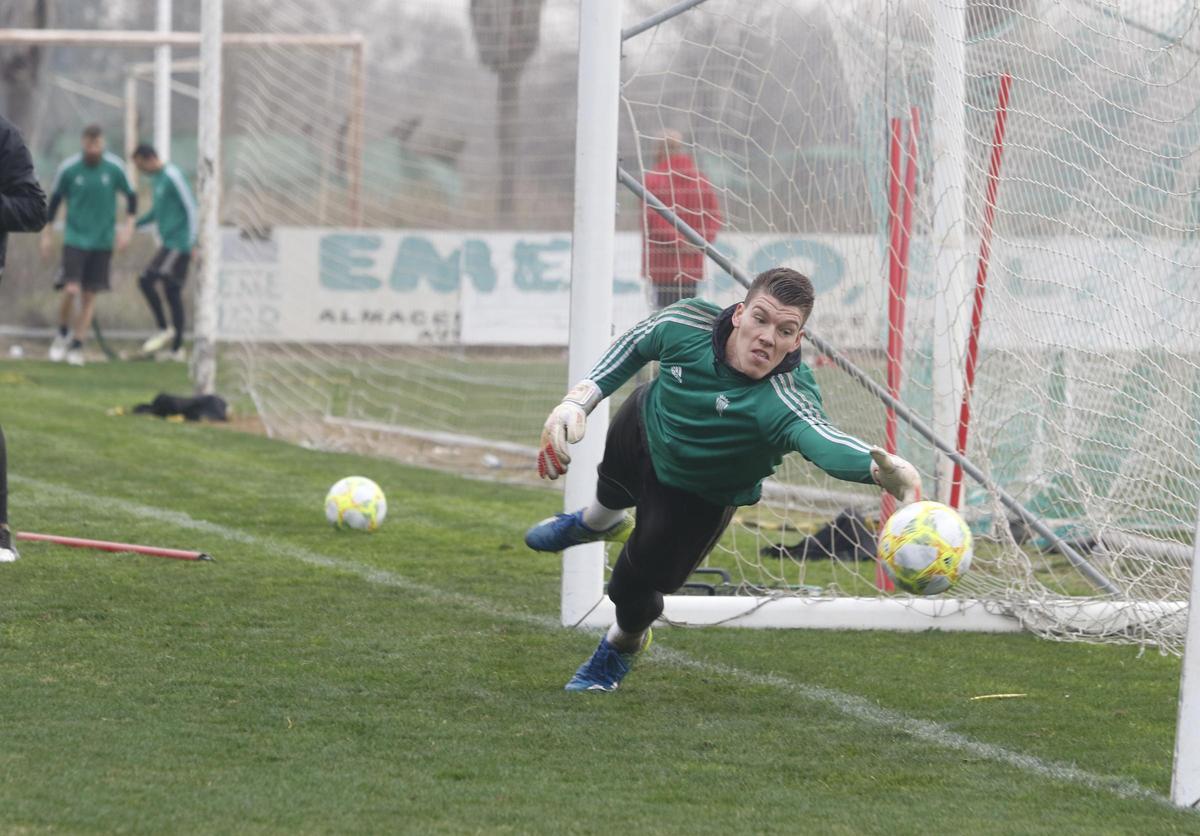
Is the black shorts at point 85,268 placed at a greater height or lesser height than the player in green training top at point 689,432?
greater

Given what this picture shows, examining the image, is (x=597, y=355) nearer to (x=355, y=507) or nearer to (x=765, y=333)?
(x=765, y=333)

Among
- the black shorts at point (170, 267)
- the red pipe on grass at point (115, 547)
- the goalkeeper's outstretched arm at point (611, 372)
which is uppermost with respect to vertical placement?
the black shorts at point (170, 267)

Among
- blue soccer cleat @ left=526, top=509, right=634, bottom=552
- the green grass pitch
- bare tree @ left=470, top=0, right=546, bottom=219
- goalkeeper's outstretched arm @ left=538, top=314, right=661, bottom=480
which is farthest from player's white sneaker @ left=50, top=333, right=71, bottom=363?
goalkeeper's outstretched arm @ left=538, top=314, right=661, bottom=480

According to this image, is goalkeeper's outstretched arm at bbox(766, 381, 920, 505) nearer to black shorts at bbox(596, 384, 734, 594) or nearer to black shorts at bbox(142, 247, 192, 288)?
black shorts at bbox(596, 384, 734, 594)

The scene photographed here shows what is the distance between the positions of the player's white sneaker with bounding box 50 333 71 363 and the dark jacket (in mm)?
10284

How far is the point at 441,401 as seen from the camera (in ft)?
44.2

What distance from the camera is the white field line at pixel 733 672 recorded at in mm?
4340

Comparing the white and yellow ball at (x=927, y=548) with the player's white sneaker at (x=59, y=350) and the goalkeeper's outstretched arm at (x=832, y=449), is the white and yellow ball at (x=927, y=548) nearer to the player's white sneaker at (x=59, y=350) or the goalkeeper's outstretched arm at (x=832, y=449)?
the goalkeeper's outstretched arm at (x=832, y=449)

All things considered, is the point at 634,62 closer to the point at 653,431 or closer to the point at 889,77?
the point at 889,77

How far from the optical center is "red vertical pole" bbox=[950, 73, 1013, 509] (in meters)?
6.34

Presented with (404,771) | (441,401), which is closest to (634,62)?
(404,771)

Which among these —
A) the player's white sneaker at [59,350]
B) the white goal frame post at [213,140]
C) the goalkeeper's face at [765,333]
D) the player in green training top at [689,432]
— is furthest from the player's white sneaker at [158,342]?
the goalkeeper's face at [765,333]

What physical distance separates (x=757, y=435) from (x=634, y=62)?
222 cm

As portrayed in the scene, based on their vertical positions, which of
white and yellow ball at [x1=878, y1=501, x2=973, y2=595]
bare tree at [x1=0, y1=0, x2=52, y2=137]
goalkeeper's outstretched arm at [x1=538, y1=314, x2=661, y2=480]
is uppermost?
bare tree at [x1=0, y1=0, x2=52, y2=137]
